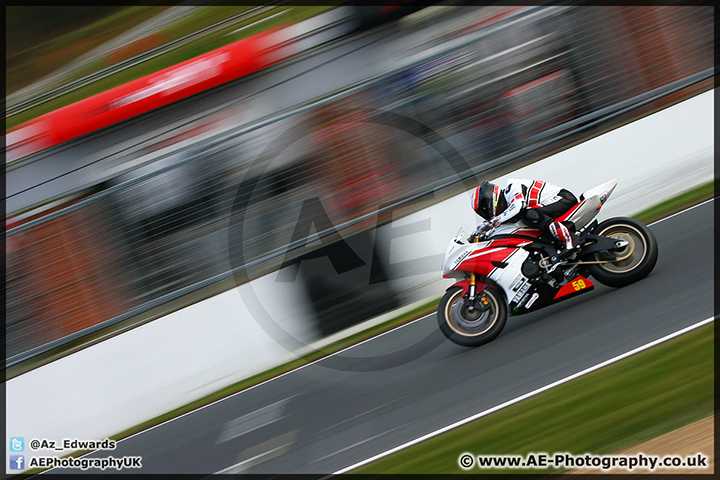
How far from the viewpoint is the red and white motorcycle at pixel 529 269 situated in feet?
18.9

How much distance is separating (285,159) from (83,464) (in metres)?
3.97

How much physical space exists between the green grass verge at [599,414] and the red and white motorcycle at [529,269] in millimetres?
1059

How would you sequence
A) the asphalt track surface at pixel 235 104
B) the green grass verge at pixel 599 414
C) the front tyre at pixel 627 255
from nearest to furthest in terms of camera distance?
the green grass verge at pixel 599 414
the front tyre at pixel 627 255
the asphalt track surface at pixel 235 104

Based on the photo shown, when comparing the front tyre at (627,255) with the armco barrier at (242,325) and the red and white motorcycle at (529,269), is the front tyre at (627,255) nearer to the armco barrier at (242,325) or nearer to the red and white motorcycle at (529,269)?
the red and white motorcycle at (529,269)

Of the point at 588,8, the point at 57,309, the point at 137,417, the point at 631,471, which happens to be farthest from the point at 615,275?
the point at 57,309

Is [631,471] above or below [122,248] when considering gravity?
below

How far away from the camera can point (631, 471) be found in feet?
11.8

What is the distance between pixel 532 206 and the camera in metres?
5.79

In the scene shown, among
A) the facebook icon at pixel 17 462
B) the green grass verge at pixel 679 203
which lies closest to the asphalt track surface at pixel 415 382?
the green grass verge at pixel 679 203

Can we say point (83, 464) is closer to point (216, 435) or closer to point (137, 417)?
point (137, 417)

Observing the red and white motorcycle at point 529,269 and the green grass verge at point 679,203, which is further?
the green grass verge at point 679,203

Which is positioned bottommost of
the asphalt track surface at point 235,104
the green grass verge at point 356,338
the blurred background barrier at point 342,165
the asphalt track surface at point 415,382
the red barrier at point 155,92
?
the asphalt track surface at point 415,382

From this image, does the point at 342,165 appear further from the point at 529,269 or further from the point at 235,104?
the point at 529,269

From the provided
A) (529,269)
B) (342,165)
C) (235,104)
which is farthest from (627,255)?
(235,104)
